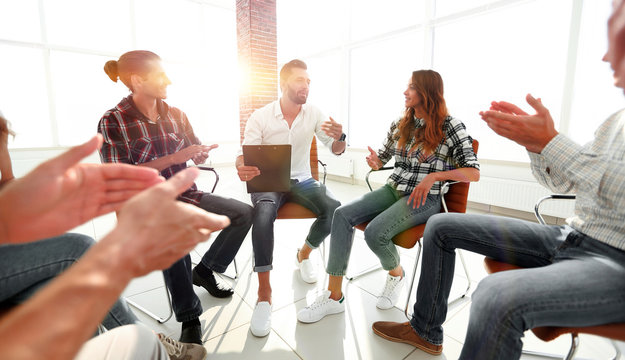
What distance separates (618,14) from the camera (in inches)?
30.7

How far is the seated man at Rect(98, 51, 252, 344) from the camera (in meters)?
1.45

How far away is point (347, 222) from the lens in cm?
170

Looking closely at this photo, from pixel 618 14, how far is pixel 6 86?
7.61m

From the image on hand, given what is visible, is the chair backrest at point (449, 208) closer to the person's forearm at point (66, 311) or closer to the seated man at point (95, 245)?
the seated man at point (95, 245)

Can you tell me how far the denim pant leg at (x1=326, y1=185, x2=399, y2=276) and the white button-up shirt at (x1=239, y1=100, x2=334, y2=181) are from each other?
0.55 meters

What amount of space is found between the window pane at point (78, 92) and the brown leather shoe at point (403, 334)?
630 centimetres

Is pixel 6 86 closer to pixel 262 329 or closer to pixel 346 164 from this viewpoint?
pixel 346 164

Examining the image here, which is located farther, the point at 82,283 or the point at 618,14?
the point at 618,14

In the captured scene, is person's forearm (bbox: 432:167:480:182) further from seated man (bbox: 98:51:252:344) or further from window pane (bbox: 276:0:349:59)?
window pane (bbox: 276:0:349:59)

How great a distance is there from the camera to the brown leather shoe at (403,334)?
1.35 meters

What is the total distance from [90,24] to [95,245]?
753cm

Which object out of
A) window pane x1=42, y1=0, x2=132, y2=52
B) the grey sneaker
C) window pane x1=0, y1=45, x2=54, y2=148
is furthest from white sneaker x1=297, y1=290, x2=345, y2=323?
window pane x1=42, y1=0, x2=132, y2=52

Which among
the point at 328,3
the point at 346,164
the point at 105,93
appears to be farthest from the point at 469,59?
the point at 105,93

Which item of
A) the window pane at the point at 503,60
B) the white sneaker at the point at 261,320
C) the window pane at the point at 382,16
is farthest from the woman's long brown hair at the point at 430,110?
→ the window pane at the point at 382,16
